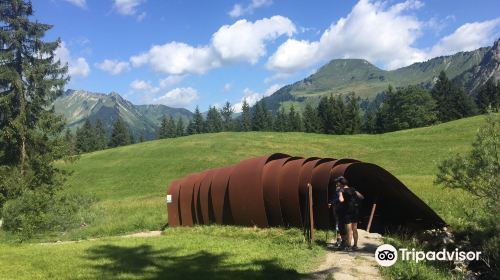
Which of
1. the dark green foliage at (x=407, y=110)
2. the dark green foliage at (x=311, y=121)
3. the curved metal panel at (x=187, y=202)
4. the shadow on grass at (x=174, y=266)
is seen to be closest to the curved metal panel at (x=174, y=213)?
the curved metal panel at (x=187, y=202)

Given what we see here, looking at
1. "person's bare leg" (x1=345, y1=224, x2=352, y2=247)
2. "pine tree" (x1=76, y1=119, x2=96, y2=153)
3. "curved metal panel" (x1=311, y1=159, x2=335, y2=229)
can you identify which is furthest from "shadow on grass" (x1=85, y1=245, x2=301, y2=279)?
"pine tree" (x1=76, y1=119, x2=96, y2=153)

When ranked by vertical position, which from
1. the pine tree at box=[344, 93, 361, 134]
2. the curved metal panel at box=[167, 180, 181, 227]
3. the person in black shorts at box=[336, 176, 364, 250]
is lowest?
the curved metal panel at box=[167, 180, 181, 227]

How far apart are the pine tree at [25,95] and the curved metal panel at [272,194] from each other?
1907cm

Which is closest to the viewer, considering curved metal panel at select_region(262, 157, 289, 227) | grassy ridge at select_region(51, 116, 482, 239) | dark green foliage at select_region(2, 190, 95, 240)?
curved metal panel at select_region(262, 157, 289, 227)

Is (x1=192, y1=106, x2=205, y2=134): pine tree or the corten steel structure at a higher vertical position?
(x1=192, y1=106, x2=205, y2=134): pine tree

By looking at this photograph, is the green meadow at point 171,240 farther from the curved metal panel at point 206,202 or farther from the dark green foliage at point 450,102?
the dark green foliage at point 450,102

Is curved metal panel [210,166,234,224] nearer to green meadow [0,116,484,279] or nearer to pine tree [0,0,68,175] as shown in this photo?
green meadow [0,116,484,279]

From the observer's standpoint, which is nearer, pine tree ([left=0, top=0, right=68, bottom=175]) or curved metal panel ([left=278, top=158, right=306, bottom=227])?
curved metal panel ([left=278, top=158, right=306, bottom=227])

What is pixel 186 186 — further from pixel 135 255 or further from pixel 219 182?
pixel 135 255

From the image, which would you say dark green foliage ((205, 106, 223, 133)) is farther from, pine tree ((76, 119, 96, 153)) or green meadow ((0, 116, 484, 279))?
green meadow ((0, 116, 484, 279))

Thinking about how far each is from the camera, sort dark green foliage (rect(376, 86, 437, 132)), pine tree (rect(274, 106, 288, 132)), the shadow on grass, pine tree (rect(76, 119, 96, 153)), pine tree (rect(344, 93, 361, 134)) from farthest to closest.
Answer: pine tree (rect(274, 106, 288, 132))
pine tree (rect(76, 119, 96, 153))
pine tree (rect(344, 93, 361, 134))
dark green foliage (rect(376, 86, 437, 132))
the shadow on grass

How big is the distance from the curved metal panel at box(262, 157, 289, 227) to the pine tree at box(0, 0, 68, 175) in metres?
19.1

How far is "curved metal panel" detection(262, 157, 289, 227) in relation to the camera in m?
16.6

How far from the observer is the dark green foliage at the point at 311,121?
103m
